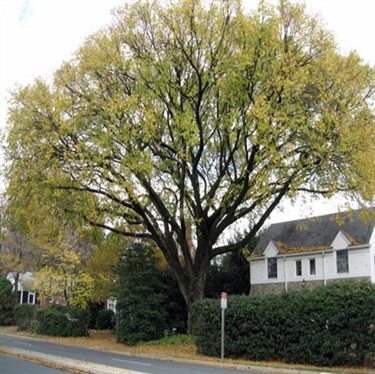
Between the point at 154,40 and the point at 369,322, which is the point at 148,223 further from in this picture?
the point at 369,322

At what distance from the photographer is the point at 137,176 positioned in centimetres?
2053

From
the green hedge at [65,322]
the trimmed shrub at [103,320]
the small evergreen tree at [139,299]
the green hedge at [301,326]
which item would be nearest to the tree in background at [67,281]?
the green hedge at [65,322]

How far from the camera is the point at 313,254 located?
1297 inches

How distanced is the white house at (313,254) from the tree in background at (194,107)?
993 cm

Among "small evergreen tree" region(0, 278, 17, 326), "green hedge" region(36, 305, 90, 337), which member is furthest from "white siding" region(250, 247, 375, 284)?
"small evergreen tree" region(0, 278, 17, 326)

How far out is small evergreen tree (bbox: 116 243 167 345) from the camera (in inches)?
1050

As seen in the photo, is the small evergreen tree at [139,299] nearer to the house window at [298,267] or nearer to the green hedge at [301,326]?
the green hedge at [301,326]

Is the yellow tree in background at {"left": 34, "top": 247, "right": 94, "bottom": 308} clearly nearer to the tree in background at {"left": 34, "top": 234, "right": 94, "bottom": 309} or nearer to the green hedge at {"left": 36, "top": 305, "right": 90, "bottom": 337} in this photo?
the tree in background at {"left": 34, "top": 234, "right": 94, "bottom": 309}

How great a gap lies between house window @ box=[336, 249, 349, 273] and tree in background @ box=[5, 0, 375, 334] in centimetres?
1124

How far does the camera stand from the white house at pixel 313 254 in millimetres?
30453

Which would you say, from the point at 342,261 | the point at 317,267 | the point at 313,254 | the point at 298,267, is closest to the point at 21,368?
the point at 342,261

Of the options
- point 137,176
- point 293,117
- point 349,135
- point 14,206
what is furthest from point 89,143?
point 349,135

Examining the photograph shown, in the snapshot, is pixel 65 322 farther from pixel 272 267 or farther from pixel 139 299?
pixel 272 267

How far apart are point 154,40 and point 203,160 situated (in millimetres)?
6811
